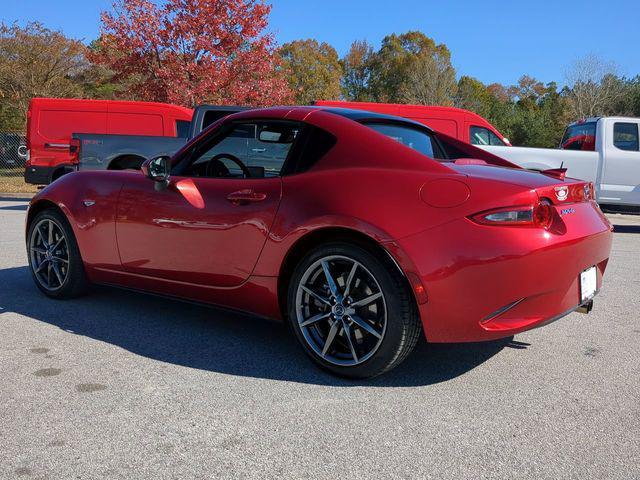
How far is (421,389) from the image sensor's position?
3.10m

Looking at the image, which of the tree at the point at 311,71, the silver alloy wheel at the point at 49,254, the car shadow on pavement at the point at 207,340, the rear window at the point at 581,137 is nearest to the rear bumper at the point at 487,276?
the car shadow on pavement at the point at 207,340

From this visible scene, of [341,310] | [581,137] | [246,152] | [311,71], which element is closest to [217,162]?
[246,152]

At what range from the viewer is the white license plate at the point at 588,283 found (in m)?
3.16

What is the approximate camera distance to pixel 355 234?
3133mm

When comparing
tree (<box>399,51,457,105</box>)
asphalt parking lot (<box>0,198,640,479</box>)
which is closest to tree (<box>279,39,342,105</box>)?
tree (<box>399,51,457,105</box>)

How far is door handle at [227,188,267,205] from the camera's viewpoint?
3.47m

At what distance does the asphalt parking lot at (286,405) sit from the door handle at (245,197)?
909 millimetres

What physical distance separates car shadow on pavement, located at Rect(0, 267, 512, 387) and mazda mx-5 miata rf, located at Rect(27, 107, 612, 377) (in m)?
0.23

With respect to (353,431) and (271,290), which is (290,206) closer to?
(271,290)

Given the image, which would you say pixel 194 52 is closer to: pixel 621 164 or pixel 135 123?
pixel 135 123

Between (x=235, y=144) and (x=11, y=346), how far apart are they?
1.87m

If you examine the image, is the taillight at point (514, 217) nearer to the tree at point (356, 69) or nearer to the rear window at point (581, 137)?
the rear window at point (581, 137)

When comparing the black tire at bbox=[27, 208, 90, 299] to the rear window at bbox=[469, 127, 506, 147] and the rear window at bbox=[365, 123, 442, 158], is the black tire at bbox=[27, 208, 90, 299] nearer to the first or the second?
the rear window at bbox=[365, 123, 442, 158]

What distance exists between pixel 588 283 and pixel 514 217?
744 millimetres
